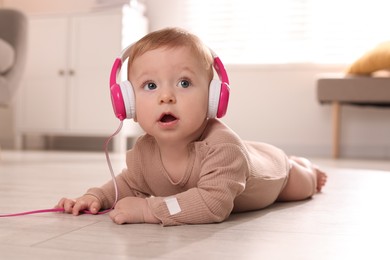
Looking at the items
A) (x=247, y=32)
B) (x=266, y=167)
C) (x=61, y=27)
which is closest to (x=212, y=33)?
(x=247, y=32)

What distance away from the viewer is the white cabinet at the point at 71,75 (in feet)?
12.3

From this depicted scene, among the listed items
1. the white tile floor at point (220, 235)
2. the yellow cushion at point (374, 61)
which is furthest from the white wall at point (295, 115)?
the white tile floor at point (220, 235)

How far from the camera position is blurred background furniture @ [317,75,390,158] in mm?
3193

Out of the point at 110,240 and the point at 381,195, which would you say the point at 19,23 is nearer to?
the point at 381,195

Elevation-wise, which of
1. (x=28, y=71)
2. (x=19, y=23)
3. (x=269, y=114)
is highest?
(x=19, y=23)

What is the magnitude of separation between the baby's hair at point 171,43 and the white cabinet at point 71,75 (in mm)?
2758

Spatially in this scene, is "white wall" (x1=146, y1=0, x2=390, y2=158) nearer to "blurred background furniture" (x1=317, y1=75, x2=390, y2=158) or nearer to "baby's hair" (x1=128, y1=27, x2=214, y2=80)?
"blurred background furniture" (x1=317, y1=75, x2=390, y2=158)

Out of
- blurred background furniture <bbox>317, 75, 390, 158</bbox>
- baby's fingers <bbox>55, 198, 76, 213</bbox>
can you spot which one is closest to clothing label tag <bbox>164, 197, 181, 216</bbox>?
baby's fingers <bbox>55, 198, 76, 213</bbox>

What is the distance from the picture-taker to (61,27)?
383 centimetres

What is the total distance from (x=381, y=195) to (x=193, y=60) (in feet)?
2.44

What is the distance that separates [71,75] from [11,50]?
44.9 inches

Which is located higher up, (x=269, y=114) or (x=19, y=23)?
(x=19, y=23)

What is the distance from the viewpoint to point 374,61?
3.21 metres

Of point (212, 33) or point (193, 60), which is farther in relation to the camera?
point (212, 33)
